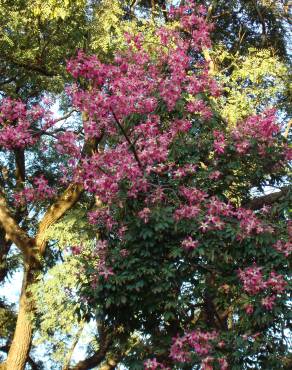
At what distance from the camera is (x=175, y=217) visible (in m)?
5.77

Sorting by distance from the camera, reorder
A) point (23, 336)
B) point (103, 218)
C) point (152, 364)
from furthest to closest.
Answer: point (23, 336), point (103, 218), point (152, 364)

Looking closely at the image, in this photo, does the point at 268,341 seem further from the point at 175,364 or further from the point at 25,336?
the point at 25,336

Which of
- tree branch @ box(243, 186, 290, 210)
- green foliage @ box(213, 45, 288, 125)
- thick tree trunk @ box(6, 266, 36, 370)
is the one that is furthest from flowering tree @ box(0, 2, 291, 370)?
thick tree trunk @ box(6, 266, 36, 370)

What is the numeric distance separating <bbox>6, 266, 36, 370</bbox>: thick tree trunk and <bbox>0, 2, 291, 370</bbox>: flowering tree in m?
3.52

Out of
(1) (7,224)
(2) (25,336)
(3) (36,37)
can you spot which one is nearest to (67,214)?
(1) (7,224)

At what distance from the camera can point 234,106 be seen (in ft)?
30.5

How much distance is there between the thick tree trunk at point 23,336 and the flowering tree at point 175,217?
3518mm

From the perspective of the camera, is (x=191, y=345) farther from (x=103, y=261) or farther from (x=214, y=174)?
(x=214, y=174)

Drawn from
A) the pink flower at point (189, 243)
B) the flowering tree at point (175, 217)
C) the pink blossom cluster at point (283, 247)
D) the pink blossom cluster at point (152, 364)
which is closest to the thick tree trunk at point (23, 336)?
the flowering tree at point (175, 217)

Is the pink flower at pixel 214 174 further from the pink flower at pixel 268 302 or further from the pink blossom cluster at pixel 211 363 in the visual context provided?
the pink blossom cluster at pixel 211 363

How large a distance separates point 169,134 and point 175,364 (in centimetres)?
249

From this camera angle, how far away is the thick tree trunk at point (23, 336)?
957 cm

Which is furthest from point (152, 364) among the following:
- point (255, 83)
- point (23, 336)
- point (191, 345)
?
point (255, 83)

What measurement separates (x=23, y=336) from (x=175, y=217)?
16.5 feet
